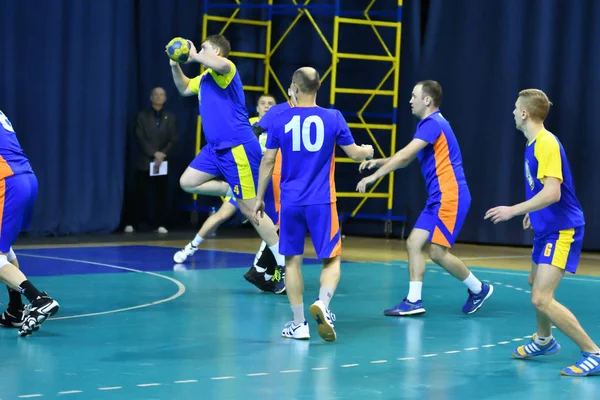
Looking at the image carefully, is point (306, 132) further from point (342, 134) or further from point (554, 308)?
point (554, 308)

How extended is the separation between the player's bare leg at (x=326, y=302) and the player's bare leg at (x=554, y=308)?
1.23 metres

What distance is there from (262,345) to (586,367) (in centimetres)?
180

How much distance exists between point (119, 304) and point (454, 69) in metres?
7.42

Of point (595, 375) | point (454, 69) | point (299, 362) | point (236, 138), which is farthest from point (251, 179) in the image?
point (454, 69)

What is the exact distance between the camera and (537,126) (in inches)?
214

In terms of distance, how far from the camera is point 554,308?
5.24 meters

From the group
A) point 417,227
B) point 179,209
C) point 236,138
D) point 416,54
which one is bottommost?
point 179,209

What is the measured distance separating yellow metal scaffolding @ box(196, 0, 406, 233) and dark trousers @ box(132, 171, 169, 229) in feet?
2.29

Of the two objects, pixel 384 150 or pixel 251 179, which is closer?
pixel 251 179

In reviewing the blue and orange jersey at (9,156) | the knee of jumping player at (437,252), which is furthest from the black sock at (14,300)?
the knee of jumping player at (437,252)

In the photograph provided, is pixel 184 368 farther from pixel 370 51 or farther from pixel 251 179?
pixel 370 51

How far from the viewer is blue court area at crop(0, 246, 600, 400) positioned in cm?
486

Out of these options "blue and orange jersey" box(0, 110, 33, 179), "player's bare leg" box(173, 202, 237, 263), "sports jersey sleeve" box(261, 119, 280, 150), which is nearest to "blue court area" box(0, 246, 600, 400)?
"player's bare leg" box(173, 202, 237, 263)

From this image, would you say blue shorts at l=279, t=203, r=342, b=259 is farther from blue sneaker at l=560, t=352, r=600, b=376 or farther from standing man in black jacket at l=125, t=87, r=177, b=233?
standing man in black jacket at l=125, t=87, r=177, b=233
